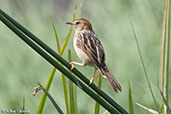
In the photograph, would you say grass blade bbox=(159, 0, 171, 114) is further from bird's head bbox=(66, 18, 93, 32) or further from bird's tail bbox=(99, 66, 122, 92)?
bird's head bbox=(66, 18, 93, 32)

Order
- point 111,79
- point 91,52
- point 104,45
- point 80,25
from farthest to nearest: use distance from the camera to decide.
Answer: point 104,45, point 80,25, point 91,52, point 111,79

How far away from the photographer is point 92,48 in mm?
3307

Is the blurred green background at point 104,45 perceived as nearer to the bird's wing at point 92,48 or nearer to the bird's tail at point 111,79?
the bird's wing at point 92,48

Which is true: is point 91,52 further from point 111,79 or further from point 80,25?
point 80,25

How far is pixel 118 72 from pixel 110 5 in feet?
4.77

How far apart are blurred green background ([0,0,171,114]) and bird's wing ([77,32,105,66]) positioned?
245 centimetres

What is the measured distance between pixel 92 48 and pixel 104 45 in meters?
3.56

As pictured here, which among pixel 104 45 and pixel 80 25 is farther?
pixel 104 45

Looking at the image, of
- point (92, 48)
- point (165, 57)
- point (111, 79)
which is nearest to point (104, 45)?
point (92, 48)

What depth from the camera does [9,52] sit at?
6.52 m

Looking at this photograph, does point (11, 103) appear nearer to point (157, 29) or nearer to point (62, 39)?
point (62, 39)

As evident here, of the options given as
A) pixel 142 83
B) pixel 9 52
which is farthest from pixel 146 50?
pixel 9 52

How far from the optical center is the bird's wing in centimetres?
321

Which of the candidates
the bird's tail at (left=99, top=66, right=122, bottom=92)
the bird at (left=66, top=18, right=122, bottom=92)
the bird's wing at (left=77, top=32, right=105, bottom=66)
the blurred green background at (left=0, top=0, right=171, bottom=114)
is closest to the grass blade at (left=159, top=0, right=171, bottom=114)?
the bird's tail at (left=99, top=66, right=122, bottom=92)
